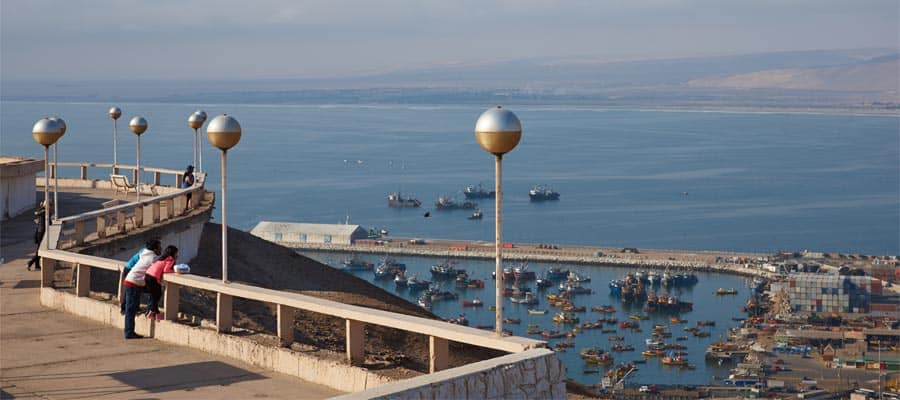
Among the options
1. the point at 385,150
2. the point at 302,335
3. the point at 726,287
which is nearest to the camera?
the point at 302,335

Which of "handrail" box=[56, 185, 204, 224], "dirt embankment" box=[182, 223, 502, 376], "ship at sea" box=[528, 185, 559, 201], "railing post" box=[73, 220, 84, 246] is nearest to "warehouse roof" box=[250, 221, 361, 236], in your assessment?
"ship at sea" box=[528, 185, 559, 201]

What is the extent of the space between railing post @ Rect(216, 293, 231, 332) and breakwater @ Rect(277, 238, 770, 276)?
230ft

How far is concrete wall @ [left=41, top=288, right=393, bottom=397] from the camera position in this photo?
764cm

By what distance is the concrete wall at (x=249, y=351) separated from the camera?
25.1ft

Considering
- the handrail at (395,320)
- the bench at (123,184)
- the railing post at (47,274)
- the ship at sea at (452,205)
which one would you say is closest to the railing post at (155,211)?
the railing post at (47,274)

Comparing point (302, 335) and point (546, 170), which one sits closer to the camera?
point (302, 335)

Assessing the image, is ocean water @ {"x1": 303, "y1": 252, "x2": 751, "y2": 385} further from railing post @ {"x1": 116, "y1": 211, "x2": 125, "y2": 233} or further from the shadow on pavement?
the shadow on pavement

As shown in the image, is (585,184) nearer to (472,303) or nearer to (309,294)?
(472,303)

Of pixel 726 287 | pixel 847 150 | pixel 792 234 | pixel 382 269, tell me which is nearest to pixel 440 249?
pixel 382 269

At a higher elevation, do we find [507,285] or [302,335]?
[302,335]

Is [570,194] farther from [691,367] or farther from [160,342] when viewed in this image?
[160,342]

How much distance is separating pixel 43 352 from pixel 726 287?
2689 inches

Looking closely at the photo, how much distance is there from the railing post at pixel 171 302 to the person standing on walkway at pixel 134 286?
24 cm

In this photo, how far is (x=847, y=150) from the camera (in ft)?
552
